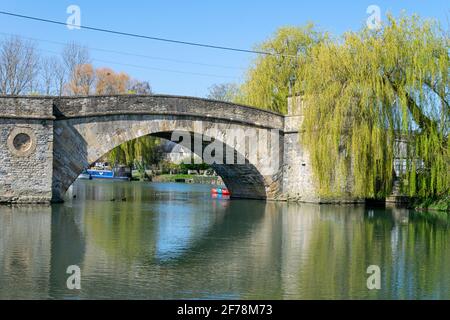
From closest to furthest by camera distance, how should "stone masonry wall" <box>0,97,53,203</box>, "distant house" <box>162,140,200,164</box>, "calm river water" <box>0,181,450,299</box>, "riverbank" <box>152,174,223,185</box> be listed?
"calm river water" <box>0,181,450,299</box> → "stone masonry wall" <box>0,97,53,203</box> → "riverbank" <box>152,174,223,185</box> → "distant house" <box>162,140,200,164</box>

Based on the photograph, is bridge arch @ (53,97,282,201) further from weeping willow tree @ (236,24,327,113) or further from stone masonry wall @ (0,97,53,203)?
weeping willow tree @ (236,24,327,113)

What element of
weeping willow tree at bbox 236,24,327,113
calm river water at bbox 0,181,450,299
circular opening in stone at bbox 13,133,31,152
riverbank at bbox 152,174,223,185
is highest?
weeping willow tree at bbox 236,24,327,113

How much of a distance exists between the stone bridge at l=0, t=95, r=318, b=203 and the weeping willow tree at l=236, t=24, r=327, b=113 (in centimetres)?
305

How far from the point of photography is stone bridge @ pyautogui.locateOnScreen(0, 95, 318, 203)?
54.9 ft

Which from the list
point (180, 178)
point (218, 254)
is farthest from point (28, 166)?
point (180, 178)

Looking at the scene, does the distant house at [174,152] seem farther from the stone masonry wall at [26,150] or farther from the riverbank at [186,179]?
the stone masonry wall at [26,150]

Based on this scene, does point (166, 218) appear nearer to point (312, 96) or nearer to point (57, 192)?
point (57, 192)

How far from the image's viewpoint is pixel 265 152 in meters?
21.5

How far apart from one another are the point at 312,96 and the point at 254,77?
18.4 ft

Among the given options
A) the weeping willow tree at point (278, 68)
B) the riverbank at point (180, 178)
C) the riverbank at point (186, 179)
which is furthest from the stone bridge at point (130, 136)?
the riverbank at point (180, 178)

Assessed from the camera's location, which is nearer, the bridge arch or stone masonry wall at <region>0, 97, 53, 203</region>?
stone masonry wall at <region>0, 97, 53, 203</region>

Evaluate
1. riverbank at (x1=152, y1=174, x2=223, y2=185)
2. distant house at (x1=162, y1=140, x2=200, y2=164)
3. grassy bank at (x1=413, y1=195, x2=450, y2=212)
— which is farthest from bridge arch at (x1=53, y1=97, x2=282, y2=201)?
distant house at (x1=162, y1=140, x2=200, y2=164)

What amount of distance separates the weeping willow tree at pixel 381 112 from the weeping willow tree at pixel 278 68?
4.55 metres

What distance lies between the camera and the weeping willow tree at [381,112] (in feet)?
58.0
